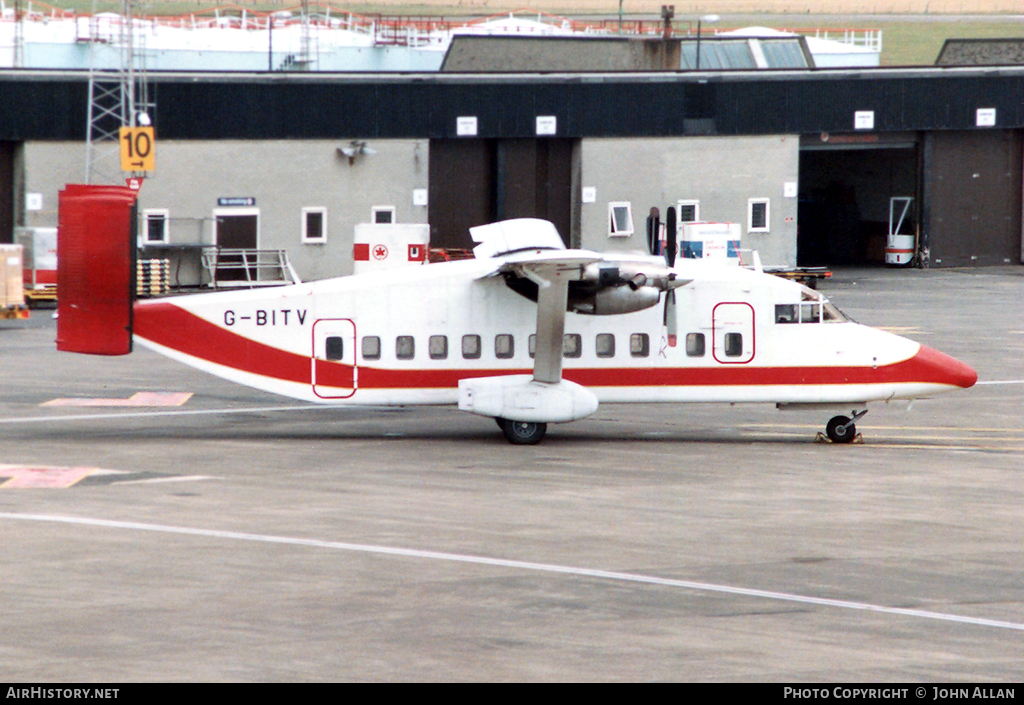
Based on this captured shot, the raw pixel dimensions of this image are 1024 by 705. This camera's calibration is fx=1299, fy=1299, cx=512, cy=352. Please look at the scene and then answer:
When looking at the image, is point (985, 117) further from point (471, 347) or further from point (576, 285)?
point (471, 347)

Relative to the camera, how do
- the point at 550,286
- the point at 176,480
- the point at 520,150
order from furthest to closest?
1. the point at 520,150
2. the point at 550,286
3. the point at 176,480

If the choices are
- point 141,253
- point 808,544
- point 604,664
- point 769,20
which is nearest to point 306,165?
point 141,253

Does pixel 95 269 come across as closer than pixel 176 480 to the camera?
No

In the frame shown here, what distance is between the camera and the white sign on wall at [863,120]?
62.9 metres

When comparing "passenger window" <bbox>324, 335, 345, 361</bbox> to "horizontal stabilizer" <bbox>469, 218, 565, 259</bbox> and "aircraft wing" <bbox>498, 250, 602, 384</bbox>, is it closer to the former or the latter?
"horizontal stabilizer" <bbox>469, 218, 565, 259</bbox>

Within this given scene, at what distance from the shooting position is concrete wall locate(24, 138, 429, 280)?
54719mm

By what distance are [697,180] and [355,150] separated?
16.2 metres

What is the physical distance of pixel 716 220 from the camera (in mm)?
61250

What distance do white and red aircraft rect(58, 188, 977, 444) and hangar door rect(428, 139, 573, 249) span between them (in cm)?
3429

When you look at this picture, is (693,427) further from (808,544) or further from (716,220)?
(716,220)

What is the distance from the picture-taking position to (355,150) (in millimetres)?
57750

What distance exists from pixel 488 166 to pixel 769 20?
3827 inches

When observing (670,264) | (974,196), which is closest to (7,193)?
(670,264)

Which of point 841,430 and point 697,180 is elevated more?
point 697,180
